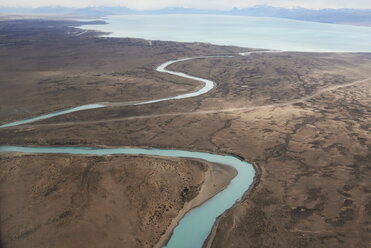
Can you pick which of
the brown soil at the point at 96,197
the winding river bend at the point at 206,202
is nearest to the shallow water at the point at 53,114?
the winding river bend at the point at 206,202

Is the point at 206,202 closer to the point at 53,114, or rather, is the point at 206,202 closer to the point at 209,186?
the point at 209,186

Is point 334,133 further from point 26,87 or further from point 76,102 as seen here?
point 26,87

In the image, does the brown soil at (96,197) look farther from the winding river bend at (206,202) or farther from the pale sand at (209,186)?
the winding river bend at (206,202)

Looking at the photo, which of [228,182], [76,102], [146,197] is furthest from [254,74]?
[146,197]

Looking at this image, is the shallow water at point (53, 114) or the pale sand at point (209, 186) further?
the shallow water at point (53, 114)

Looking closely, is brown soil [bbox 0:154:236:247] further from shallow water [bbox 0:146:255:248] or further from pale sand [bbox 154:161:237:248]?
shallow water [bbox 0:146:255:248]
